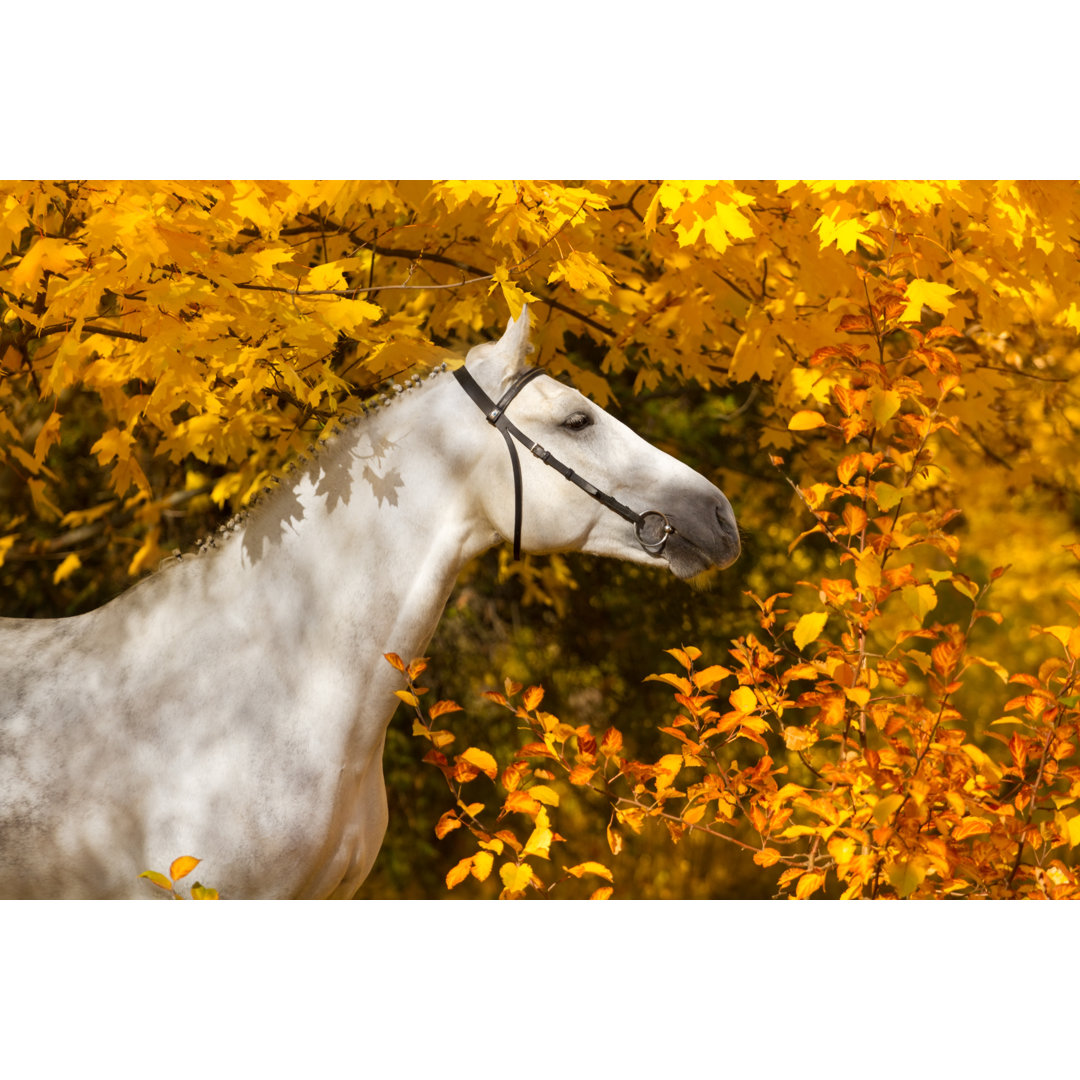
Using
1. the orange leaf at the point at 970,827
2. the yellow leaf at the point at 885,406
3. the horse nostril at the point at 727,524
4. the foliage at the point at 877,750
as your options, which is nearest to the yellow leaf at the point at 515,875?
the foliage at the point at 877,750

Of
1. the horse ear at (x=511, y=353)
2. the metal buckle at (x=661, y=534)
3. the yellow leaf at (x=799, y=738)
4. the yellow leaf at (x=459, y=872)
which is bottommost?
the yellow leaf at (x=459, y=872)

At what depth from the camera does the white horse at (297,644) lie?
2574 mm

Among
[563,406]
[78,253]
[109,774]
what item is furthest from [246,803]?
[78,253]

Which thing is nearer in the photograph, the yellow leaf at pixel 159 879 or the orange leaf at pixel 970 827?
the yellow leaf at pixel 159 879

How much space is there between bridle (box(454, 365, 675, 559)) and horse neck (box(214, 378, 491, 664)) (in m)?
0.13

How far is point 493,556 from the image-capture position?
16.5ft

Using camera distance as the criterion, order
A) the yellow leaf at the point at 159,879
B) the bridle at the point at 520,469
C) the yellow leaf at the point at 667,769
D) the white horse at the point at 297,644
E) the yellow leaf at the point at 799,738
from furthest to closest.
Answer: the yellow leaf at the point at 667,769, the yellow leaf at the point at 799,738, the bridle at the point at 520,469, the white horse at the point at 297,644, the yellow leaf at the point at 159,879

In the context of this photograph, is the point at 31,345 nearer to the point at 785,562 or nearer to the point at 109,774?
the point at 109,774

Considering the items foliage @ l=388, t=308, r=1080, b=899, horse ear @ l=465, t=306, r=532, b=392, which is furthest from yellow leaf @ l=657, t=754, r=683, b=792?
horse ear @ l=465, t=306, r=532, b=392

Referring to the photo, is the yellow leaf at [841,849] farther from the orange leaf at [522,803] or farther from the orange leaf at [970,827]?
the orange leaf at [522,803]

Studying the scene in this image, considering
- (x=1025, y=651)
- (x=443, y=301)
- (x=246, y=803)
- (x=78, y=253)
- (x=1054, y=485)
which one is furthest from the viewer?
(x=1025, y=651)

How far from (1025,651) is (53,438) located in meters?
4.07

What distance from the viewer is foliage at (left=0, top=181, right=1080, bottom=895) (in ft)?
9.19

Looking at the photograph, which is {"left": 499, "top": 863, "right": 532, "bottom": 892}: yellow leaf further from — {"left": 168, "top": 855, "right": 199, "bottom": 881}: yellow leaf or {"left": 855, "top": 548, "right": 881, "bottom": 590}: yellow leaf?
{"left": 855, "top": 548, "right": 881, "bottom": 590}: yellow leaf
